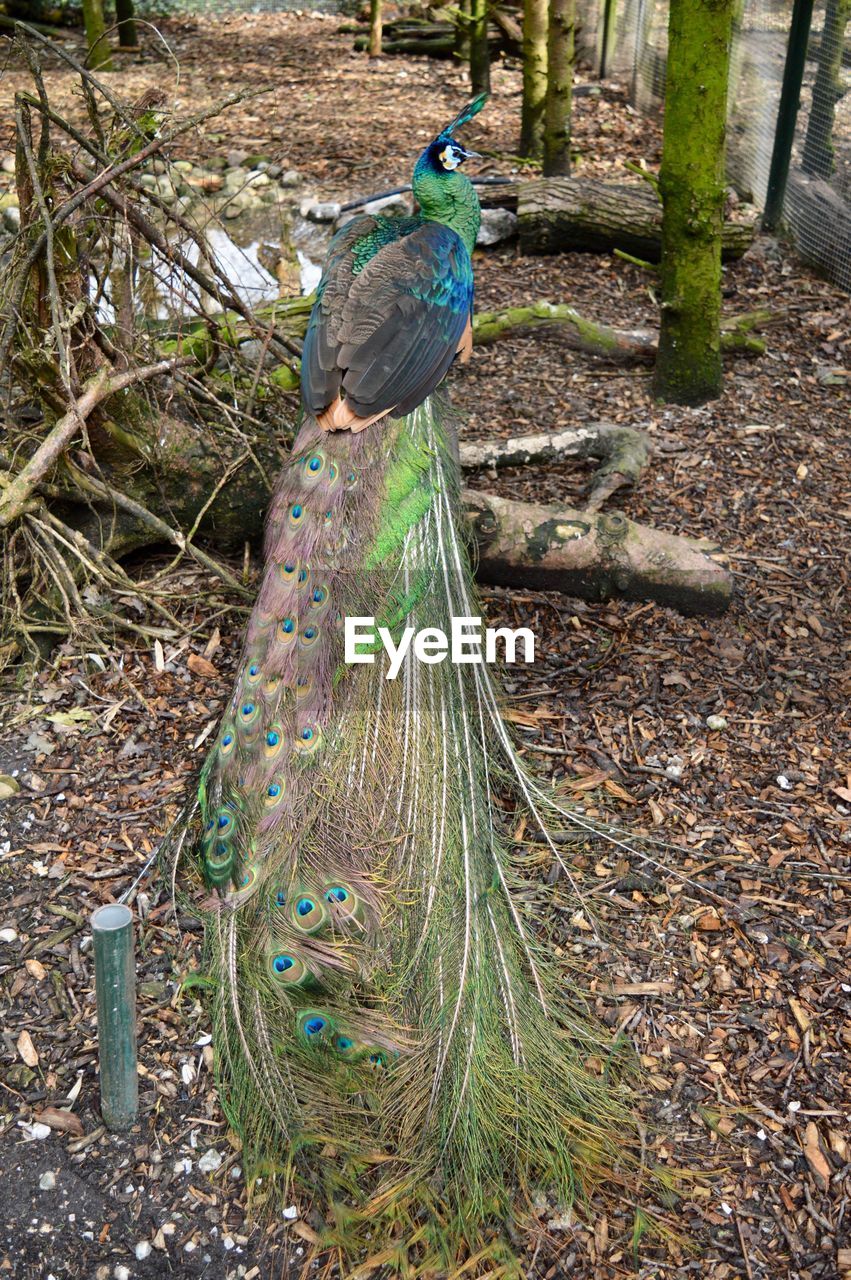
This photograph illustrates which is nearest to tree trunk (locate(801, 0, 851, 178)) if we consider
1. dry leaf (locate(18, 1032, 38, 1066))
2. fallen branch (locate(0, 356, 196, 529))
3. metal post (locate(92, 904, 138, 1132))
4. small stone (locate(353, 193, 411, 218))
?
small stone (locate(353, 193, 411, 218))

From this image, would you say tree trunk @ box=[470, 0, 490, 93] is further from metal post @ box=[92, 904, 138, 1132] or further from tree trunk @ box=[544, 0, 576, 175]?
metal post @ box=[92, 904, 138, 1132]

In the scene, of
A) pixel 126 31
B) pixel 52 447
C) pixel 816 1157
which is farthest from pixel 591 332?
pixel 126 31

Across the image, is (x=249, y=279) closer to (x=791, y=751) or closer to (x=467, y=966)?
(x=791, y=751)

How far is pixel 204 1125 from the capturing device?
2.73m

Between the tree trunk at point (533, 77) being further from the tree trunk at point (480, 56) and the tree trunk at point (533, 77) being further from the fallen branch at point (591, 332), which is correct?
the fallen branch at point (591, 332)

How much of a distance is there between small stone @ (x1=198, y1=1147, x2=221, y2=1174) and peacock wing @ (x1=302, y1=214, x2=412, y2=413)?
2.09 meters

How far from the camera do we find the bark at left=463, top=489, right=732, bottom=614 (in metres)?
4.41

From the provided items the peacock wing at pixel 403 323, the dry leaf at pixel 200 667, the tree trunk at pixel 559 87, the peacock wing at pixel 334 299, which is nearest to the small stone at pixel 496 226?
the tree trunk at pixel 559 87

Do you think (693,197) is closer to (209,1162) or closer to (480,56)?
(209,1162)

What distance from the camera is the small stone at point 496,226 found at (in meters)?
7.66

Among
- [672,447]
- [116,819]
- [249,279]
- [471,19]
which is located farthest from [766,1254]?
[471,19]

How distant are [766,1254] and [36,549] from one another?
3158 millimetres

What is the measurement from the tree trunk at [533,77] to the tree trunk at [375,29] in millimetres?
5242

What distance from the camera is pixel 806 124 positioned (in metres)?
7.30
